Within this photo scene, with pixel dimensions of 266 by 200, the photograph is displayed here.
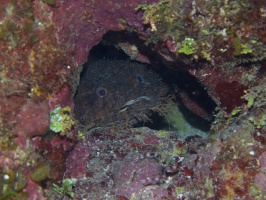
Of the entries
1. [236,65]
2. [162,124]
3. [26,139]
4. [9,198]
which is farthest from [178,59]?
[162,124]

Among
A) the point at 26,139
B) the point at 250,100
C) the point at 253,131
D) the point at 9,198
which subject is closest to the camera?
the point at 9,198

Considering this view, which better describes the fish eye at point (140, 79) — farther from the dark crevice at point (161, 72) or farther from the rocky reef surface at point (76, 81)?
the rocky reef surface at point (76, 81)

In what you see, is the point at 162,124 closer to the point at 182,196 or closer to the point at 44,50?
the point at 182,196

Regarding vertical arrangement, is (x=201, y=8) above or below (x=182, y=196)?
above

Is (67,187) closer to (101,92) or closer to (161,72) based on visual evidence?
(101,92)

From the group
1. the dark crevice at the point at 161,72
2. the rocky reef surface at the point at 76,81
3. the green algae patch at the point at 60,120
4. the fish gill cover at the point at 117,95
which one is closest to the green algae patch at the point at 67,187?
the rocky reef surface at the point at 76,81

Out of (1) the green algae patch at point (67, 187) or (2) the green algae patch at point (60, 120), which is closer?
(2) the green algae patch at point (60, 120)
